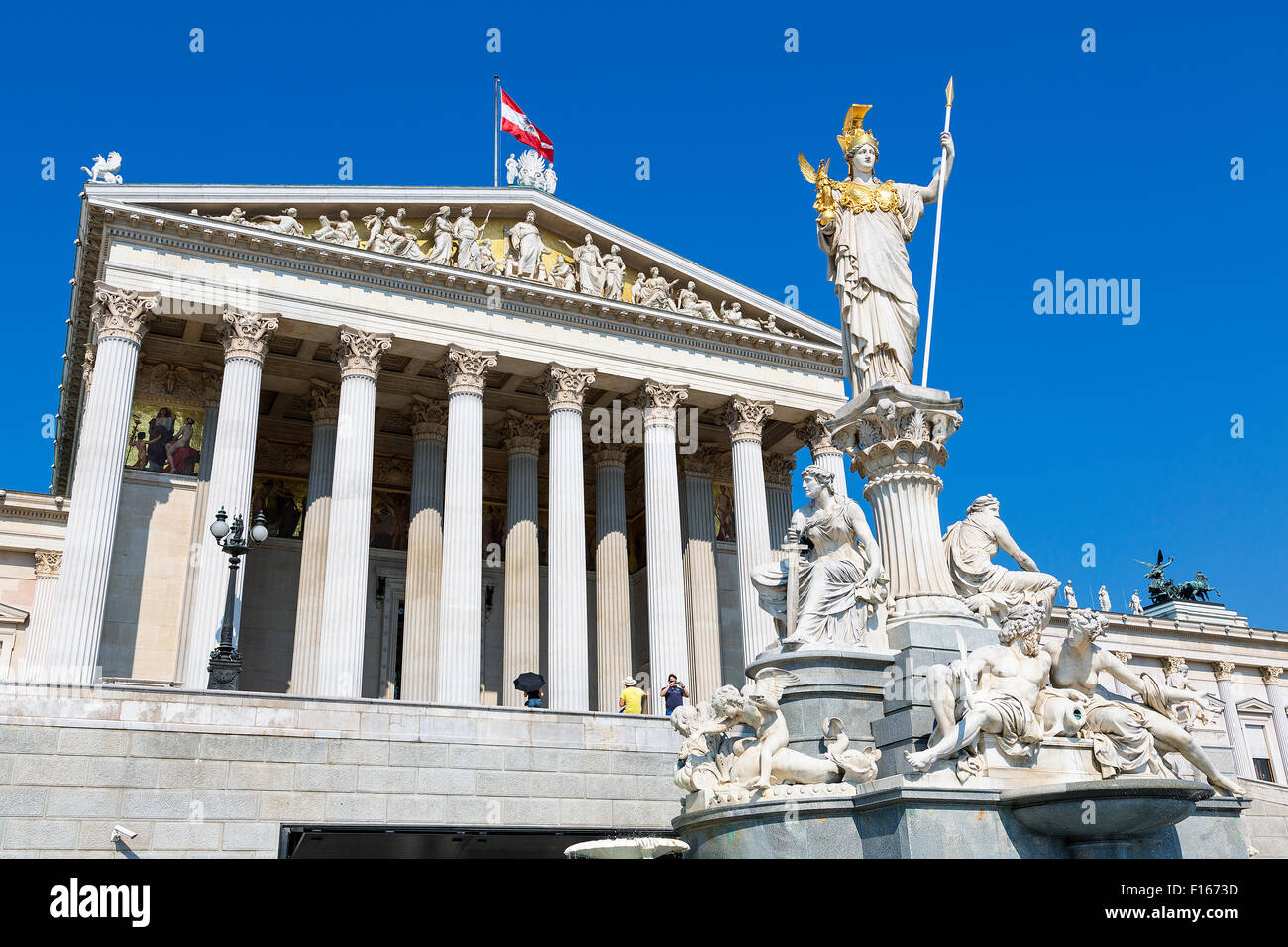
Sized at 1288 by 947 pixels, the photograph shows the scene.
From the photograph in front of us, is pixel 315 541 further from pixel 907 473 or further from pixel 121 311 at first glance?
pixel 907 473

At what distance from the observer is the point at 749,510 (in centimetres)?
3406

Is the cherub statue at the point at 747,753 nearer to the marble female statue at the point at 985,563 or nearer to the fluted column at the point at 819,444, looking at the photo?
the marble female statue at the point at 985,563

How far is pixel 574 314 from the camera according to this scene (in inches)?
1332

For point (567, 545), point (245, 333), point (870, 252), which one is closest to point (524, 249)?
point (245, 333)

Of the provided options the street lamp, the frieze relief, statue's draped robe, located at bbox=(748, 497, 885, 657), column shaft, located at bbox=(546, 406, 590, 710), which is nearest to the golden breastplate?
statue's draped robe, located at bbox=(748, 497, 885, 657)

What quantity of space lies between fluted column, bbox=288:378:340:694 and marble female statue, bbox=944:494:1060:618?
19.8 metres

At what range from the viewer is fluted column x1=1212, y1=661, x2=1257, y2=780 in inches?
2167

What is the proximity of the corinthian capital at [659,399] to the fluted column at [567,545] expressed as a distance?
6.22ft

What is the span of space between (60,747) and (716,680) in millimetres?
21551

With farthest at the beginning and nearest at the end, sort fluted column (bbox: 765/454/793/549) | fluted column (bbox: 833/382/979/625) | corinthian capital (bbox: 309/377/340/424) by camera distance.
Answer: fluted column (bbox: 765/454/793/549) < corinthian capital (bbox: 309/377/340/424) < fluted column (bbox: 833/382/979/625)

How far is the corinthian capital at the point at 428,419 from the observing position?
3512 cm

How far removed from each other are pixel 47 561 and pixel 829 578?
36704 mm

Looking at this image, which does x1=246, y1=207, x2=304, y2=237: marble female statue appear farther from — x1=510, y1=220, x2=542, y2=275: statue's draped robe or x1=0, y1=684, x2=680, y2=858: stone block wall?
x1=0, y1=684, x2=680, y2=858: stone block wall
